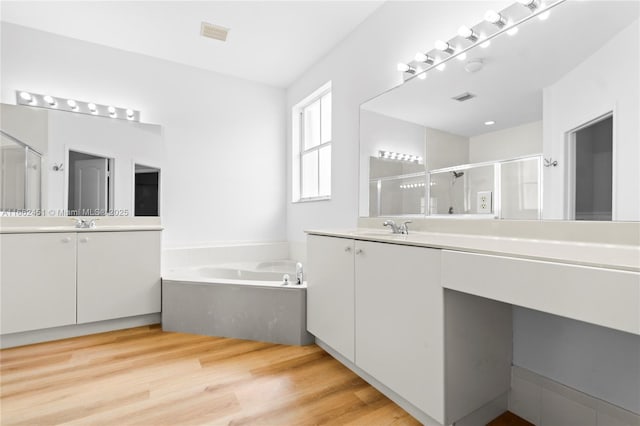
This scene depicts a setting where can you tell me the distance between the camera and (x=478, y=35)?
154cm

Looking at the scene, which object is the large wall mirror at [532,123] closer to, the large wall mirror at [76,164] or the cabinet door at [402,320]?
the cabinet door at [402,320]

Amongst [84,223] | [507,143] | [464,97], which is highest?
[464,97]

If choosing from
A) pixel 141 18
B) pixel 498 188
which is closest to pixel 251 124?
pixel 141 18

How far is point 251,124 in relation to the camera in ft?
11.4

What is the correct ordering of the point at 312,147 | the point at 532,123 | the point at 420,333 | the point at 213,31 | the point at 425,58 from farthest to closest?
the point at 312,147 < the point at 213,31 < the point at 425,58 < the point at 532,123 < the point at 420,333

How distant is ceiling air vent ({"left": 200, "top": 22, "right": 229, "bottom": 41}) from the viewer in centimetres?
249

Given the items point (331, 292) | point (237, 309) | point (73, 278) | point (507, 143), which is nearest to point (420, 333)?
point (331, 292)

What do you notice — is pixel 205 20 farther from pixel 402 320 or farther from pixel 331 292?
pixel 402 320

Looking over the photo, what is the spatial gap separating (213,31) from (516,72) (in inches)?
91.9

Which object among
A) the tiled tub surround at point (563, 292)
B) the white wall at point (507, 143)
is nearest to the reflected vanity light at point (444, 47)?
the white wall at point (507, 143)

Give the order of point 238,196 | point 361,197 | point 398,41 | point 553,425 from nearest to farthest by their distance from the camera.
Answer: point 553,425, point 398,41, point 361,197, point 238,196

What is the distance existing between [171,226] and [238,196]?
76cm

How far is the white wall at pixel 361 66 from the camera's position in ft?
5.89

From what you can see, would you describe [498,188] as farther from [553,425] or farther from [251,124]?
[251,124]
